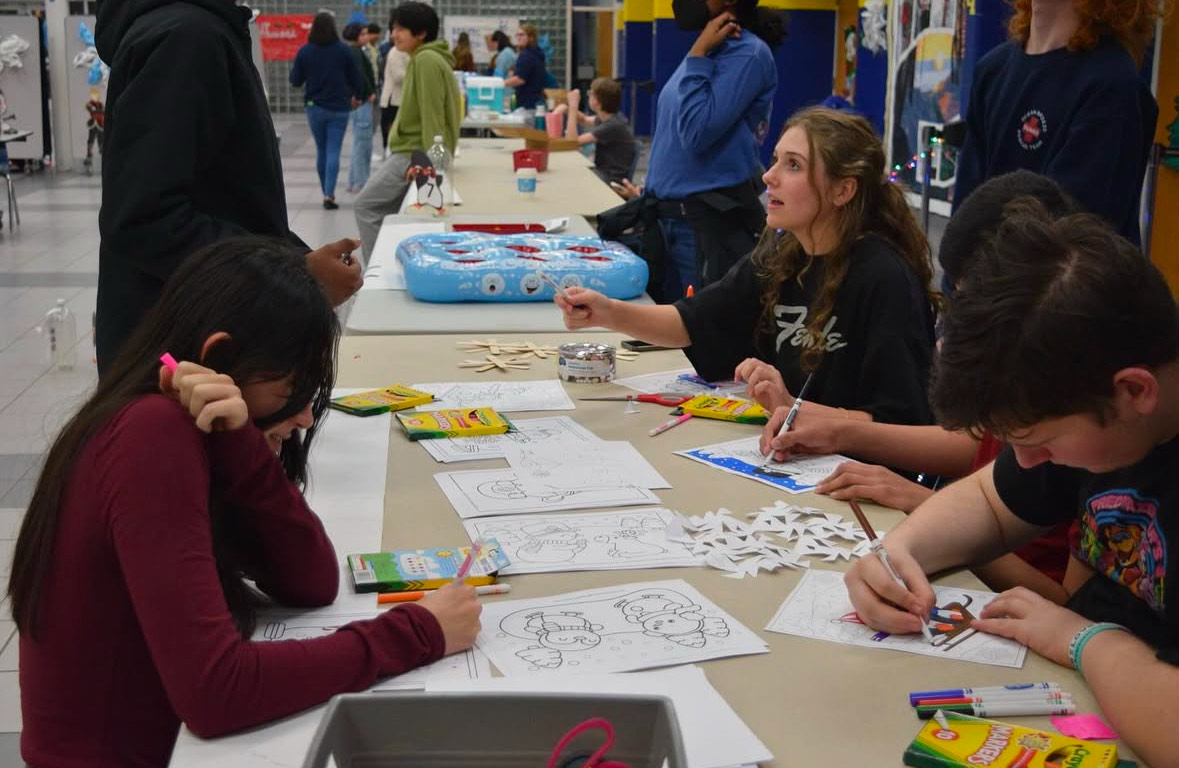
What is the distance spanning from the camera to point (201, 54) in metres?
2.05

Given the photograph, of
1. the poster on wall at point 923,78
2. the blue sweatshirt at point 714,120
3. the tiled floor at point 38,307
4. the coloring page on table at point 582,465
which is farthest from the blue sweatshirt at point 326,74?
the coloring page on table at point 582,465

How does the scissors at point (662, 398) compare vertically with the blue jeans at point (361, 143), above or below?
below

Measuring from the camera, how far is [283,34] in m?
18.2

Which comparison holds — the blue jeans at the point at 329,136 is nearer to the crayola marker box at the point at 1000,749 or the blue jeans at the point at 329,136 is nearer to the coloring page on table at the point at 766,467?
the coloring page on table at the point at 766,467

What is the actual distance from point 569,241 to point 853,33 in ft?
28.7

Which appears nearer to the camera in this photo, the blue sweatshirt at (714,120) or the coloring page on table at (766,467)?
the coloring page on table at (766,467)

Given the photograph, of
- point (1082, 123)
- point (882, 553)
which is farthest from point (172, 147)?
point (1082, 123)

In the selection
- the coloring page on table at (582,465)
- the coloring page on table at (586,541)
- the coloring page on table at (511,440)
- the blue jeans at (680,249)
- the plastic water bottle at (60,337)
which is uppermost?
the blue jeans at (680,249)

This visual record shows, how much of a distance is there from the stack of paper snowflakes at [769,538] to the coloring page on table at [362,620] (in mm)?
393

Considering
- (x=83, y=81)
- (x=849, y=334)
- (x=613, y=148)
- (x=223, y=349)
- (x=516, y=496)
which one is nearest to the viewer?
(x=223, y=349)

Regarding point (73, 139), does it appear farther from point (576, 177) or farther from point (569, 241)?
point (569, 241)

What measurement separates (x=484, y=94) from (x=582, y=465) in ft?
27.1

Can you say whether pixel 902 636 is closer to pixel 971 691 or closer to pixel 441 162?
pixel 971 691

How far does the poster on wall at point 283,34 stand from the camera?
18.0 m
